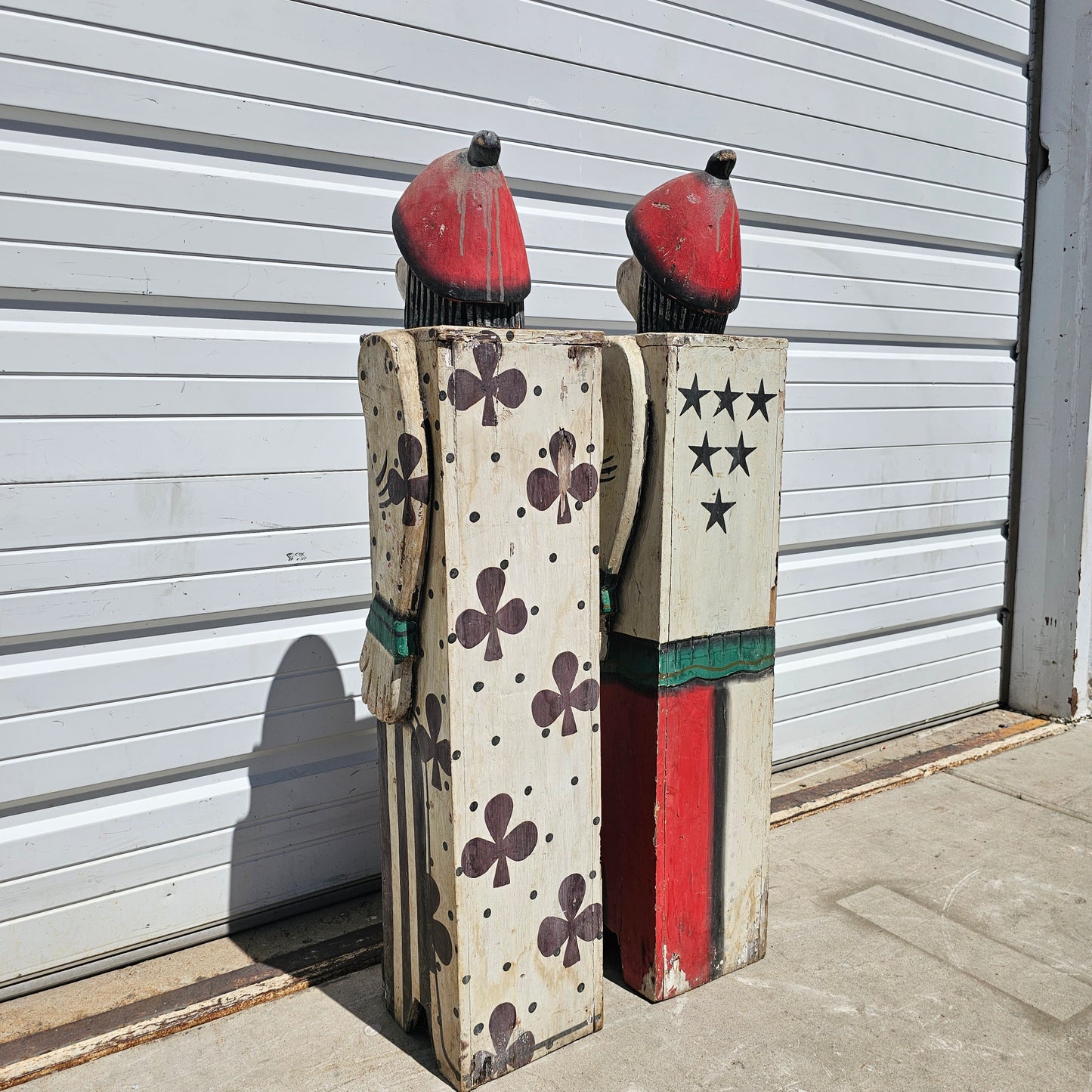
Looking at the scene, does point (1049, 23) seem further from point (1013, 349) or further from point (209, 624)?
point (209, 624)

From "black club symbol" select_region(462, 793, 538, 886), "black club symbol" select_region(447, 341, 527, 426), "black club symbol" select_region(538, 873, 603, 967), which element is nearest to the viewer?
"black club symbol" select_region(447, 341, 527, 426)

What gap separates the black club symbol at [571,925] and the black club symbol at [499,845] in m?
0.16

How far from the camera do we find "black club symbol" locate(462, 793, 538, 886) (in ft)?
6.72

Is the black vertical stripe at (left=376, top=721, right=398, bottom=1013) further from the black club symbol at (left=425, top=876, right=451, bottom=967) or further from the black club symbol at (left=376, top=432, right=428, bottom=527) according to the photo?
the black club symbol at (left=376, top=432, right=428, bottom=527)

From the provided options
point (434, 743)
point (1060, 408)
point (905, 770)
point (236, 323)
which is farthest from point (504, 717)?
point (1060, 408)

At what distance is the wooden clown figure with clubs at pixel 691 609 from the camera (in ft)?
7.48

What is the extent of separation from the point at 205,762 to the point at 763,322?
2443mm

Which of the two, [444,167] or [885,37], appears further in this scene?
[885,37]

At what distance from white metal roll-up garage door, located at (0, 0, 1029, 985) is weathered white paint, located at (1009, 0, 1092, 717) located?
4.27 ft

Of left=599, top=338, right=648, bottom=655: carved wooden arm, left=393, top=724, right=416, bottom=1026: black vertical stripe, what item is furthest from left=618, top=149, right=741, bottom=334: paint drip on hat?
left=393, top=724, right=416, bottom=1026: black vertical stripe

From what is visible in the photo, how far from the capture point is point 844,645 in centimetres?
407

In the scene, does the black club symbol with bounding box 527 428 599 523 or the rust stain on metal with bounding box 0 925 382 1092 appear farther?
the rust stain on metal with bounding box 0 925 382 1092

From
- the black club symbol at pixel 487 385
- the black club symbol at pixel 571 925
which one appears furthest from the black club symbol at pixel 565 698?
the black club symbol at pixel 487 385

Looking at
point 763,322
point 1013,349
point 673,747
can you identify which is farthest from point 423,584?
point 1013,349
